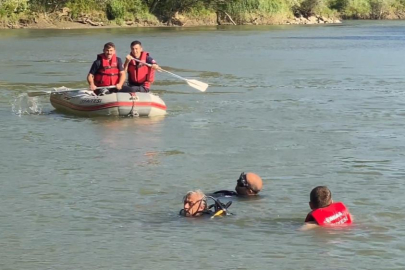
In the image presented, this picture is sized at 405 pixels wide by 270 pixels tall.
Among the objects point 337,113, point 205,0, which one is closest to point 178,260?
point 337,113

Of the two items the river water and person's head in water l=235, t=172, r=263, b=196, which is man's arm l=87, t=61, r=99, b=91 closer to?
the river water

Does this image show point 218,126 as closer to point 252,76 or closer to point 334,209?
point 334,209

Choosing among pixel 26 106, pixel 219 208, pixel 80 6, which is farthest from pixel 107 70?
pixel 80 6

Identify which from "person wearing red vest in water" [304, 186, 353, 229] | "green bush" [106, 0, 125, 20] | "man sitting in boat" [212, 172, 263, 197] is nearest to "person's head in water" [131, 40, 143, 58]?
"man sitting in boat" [212, 172, 263, 197]

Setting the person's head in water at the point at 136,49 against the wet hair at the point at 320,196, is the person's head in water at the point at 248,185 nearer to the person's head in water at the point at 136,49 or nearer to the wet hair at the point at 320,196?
the wet hair at the point at 320,196

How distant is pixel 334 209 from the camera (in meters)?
8.07

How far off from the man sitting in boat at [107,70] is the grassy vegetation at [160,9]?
1506 inches

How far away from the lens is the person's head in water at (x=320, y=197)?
311 inches

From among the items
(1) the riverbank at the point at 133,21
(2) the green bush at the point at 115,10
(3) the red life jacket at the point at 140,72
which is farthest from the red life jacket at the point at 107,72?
(2) the green bush at the point at 115,10

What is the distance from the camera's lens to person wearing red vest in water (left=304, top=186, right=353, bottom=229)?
7930mm

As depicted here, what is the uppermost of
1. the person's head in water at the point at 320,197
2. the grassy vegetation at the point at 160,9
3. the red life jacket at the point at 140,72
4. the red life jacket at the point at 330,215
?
the red life jacket at the point at 140,72

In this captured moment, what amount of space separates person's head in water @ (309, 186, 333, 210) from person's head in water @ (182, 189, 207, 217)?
1.06 meters

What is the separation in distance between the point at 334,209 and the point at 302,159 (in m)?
3.52

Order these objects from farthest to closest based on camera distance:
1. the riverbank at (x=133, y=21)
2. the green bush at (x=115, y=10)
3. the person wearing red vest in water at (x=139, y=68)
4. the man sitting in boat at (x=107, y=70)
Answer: the green bush at (x=115, y=10)
the riverbank at (x=133, y=21)
the person wearing red vest in water at (x=139, y=68)
the man sitting in boat at (x=107, y=70)
